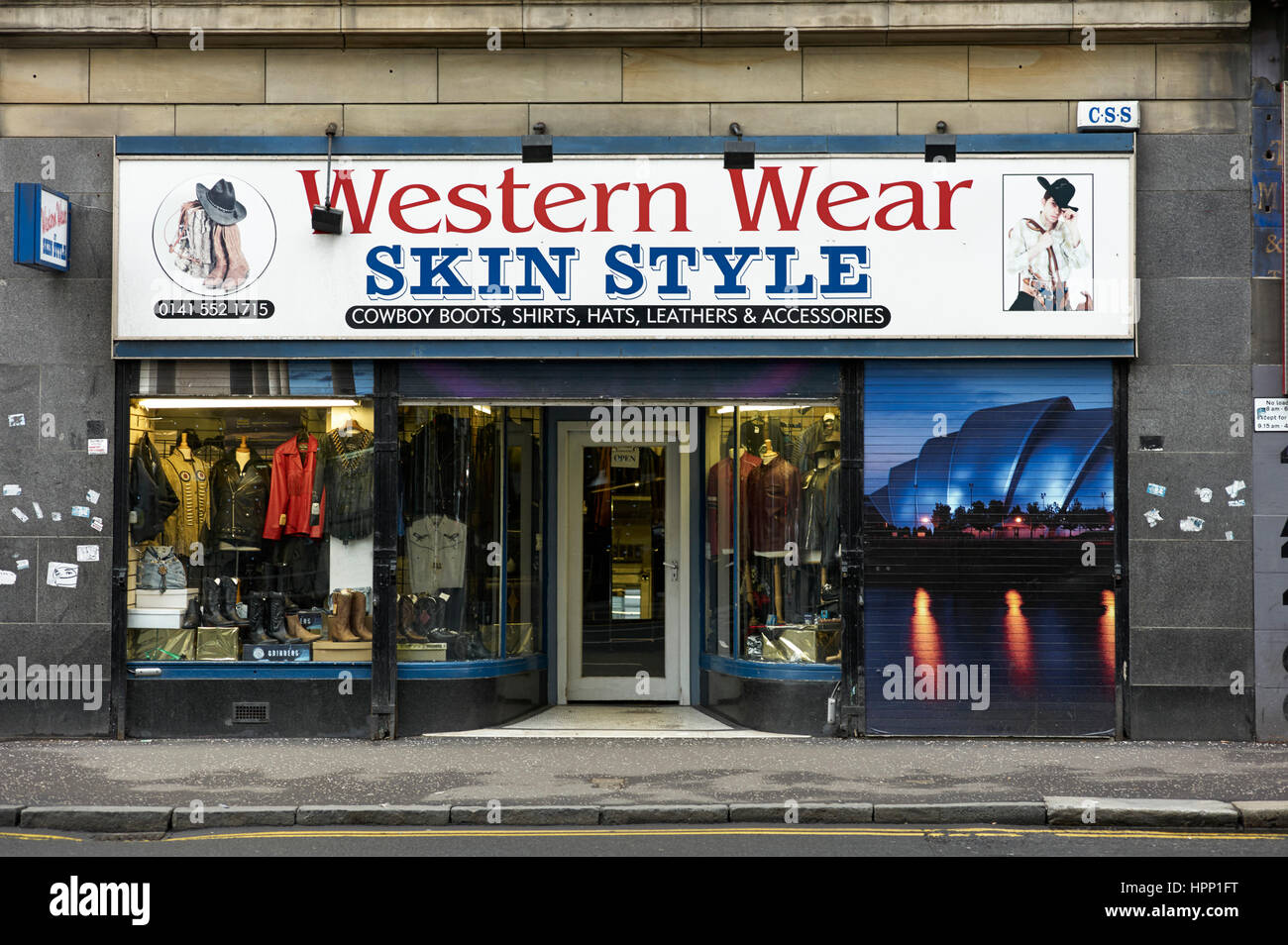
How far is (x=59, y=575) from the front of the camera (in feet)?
35.7

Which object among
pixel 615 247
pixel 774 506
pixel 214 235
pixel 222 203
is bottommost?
pixel 774 506

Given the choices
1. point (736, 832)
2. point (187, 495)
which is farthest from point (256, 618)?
point (736, 832)

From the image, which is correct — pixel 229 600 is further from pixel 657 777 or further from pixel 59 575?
pixel 657 777

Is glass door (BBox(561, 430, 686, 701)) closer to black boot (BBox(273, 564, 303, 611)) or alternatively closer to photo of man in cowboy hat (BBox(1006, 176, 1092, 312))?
black boot (BBox(273, 564, 303, 611))

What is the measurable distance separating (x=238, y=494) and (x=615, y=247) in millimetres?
4021

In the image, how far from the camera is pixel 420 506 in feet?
36.8

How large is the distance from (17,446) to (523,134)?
5145 mm

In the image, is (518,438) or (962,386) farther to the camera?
(518,438)

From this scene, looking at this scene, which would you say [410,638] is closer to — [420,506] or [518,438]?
[420,506]

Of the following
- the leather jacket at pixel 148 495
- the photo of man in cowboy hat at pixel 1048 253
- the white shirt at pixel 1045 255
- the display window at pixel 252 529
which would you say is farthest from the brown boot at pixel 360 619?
the white shirt at pixel 1045 255

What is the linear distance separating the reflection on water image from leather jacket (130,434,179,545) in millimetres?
6334

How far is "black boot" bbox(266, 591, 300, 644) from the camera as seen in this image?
11133 mm
